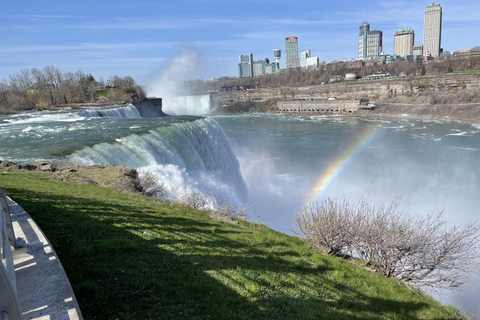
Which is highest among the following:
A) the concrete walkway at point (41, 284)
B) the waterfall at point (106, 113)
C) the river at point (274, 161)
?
the waterfall at point (106, 113)

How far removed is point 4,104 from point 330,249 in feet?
159

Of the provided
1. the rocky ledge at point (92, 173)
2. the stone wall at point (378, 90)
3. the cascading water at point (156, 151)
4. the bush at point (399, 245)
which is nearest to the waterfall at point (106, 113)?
the cascading water at point (156, 151)

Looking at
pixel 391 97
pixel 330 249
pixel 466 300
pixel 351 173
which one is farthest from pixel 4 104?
pixel 391 97

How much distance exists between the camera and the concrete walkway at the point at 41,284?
128 inches

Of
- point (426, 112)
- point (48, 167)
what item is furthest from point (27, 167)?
point (426, 112)

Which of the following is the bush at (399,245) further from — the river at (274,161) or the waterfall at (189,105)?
the waterfall at (189,105)

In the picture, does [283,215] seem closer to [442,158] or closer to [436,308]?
[436,308]

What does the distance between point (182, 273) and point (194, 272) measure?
20 cm

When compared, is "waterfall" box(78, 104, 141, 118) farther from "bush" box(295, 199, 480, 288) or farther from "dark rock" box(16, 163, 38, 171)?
"bush" box(295, 199, 480, 288)

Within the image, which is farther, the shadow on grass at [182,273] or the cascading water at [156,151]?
the cascading water at [156,151]

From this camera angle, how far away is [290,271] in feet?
20.0

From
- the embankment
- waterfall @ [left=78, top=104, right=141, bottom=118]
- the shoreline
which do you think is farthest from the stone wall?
waterfall @ [left=78, top=104, right=141, bottom=118]

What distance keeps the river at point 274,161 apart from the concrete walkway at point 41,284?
7.39 metres

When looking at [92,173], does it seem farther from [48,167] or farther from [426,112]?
[426,112]
